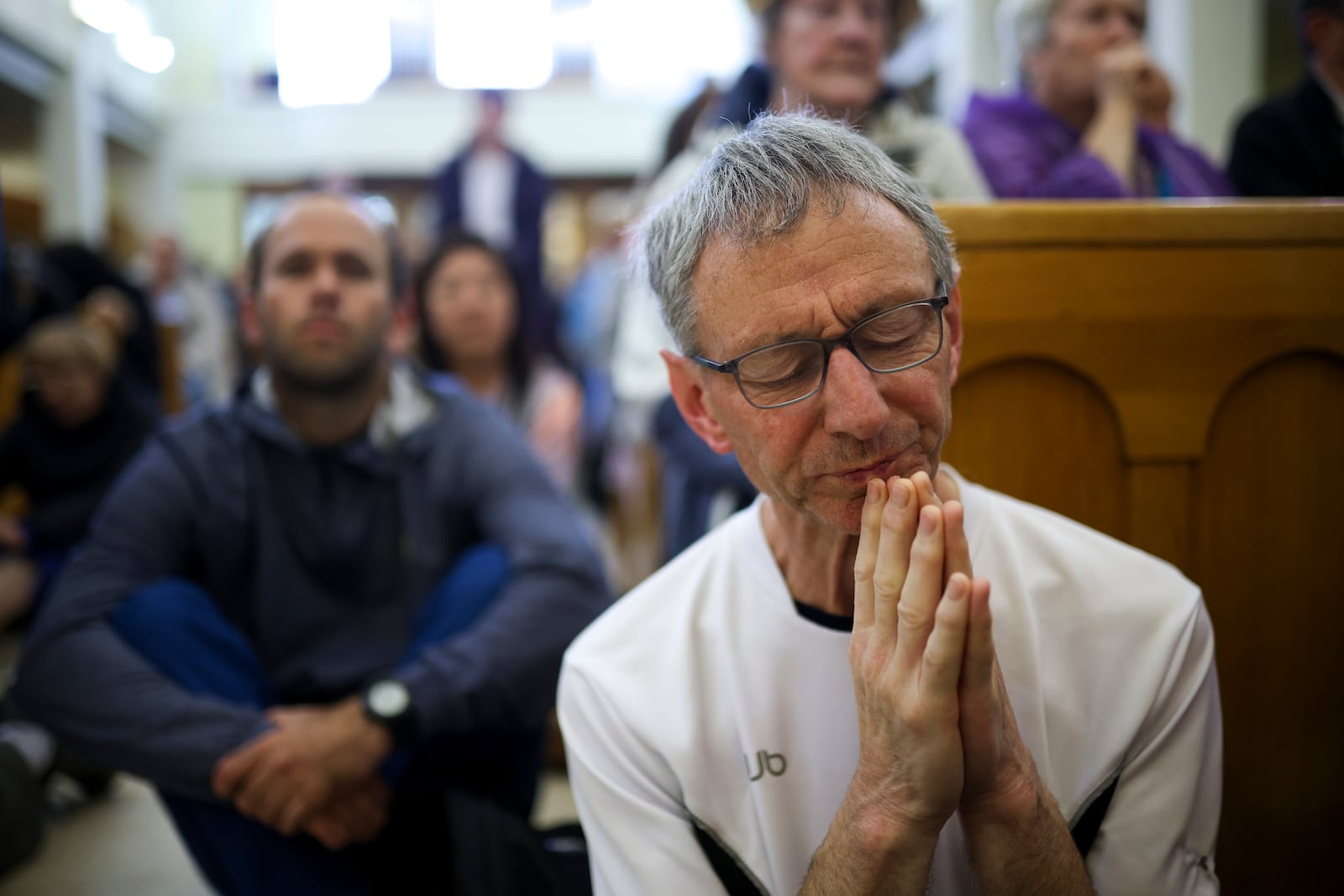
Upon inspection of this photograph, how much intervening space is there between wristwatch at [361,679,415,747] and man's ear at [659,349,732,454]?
2.85ft

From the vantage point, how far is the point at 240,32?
42.4ft

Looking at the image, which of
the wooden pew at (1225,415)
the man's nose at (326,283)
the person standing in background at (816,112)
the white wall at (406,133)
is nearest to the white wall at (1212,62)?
the person standing in background at (816,112)

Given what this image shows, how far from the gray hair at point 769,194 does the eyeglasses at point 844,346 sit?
0.07 meters

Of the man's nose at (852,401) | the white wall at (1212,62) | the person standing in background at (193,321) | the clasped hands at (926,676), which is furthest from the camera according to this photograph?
the person standing in background at (193,321)

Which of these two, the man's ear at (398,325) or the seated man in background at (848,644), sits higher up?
the man's ear at (398,325)

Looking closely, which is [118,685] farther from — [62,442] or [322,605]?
[62,442]

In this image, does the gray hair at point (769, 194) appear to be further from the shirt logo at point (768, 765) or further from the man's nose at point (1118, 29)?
the man's nose at point (1118, 29)

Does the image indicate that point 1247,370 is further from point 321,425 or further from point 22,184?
point 22,184

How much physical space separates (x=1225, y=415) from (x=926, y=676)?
2.55ft

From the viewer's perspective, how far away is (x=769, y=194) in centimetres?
106

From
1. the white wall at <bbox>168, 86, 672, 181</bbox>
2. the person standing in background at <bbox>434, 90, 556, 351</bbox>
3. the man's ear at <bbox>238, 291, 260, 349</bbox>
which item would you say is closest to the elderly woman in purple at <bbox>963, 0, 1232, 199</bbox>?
the man's ear at <bbox>238, 291, 260, 349</bbox>

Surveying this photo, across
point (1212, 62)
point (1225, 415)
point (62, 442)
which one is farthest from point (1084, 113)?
point (62, 442)

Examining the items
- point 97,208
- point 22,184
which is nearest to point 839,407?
point 97,208

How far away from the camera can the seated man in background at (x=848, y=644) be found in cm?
98
